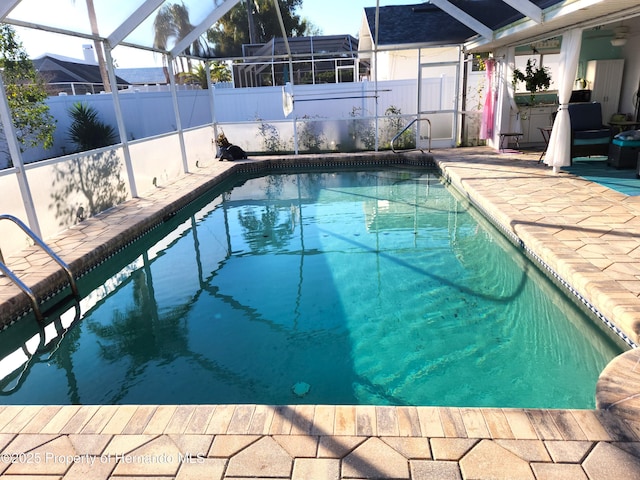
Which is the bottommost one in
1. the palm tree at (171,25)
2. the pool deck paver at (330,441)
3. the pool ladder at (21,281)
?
the pool deck paver at (330,441)

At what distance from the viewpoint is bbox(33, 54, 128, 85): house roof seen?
1892 cm

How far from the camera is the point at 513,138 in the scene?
35.6ft

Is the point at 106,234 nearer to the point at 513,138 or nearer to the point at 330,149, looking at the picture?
the point at 330,149

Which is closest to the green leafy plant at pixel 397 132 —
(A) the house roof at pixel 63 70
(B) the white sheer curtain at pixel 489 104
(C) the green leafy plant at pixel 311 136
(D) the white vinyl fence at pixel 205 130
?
(D) the white vinyl fence at pixel 205 130

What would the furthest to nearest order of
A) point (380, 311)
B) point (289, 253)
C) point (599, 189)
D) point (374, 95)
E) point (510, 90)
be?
1. point (374, 95)
2. point (510, 90)
3. point (599, 189)
4. point (289, 253)
5. point (380, 311)

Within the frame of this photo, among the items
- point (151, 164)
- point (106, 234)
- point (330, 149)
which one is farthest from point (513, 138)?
point (106, 234)

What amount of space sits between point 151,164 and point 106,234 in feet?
10.2

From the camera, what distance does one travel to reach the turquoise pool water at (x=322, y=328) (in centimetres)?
308

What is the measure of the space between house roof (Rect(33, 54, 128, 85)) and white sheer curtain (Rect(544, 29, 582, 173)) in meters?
18.6

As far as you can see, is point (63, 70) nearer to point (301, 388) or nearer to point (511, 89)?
point (511, 89)

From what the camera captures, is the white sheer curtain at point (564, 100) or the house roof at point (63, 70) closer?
the white sheer curtain at point (564, 100)

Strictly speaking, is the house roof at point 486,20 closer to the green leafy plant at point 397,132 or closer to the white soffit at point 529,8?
the white soffit at point 529,8

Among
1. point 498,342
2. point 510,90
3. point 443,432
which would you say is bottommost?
point 498,342

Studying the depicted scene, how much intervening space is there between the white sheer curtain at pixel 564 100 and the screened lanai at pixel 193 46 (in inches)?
0.7
